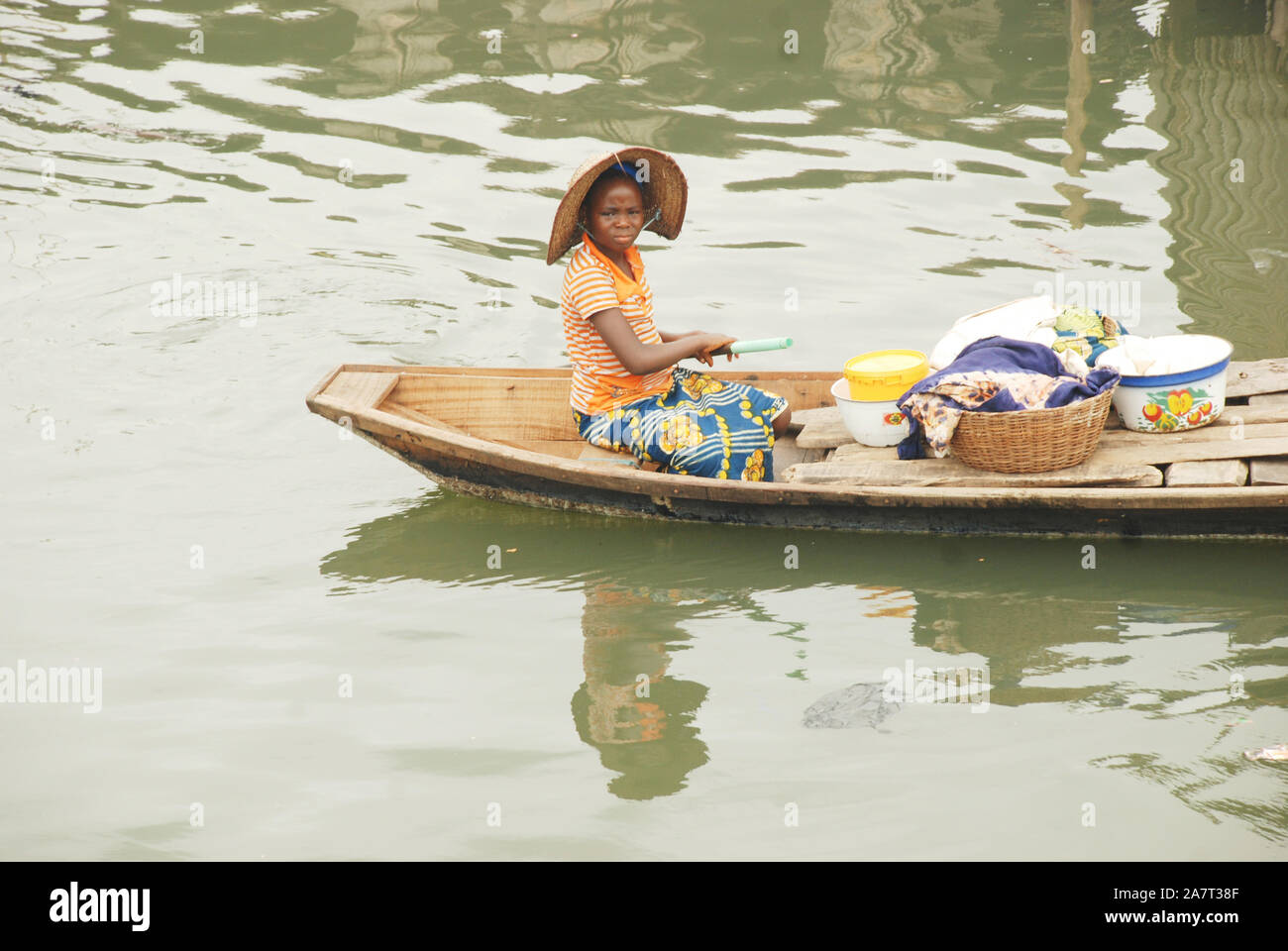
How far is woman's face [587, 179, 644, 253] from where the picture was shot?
15.3 ft

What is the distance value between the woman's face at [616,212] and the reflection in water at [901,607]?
113 cm

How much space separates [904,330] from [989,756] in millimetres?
3854

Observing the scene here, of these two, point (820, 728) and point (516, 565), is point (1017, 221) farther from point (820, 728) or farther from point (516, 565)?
point (820, 728)

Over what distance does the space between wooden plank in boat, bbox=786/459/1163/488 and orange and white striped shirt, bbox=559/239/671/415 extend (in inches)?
29.8

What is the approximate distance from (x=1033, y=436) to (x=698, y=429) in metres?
1.23

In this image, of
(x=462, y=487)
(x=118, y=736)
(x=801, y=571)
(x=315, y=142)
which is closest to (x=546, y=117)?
(x=315, y=142)

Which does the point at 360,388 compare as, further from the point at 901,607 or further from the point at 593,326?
the point at 901,607

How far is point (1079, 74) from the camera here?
32.4ft

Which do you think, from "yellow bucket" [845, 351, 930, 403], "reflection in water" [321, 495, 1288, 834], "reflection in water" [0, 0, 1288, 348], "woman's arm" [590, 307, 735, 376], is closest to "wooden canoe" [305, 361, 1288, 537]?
"reflection in water" [321, 495, 1288, 834]

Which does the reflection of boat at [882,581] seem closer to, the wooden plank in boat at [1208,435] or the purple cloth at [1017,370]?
the wooden plank in boat at [1208,435]

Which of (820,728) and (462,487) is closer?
(820,728)

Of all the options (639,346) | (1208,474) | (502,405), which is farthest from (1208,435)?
(502,405)

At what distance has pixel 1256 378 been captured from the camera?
4.88m

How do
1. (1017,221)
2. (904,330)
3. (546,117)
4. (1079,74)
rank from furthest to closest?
1. (546,117)
2. (1079,74)
3. (1017,221)
4. (904,330)
